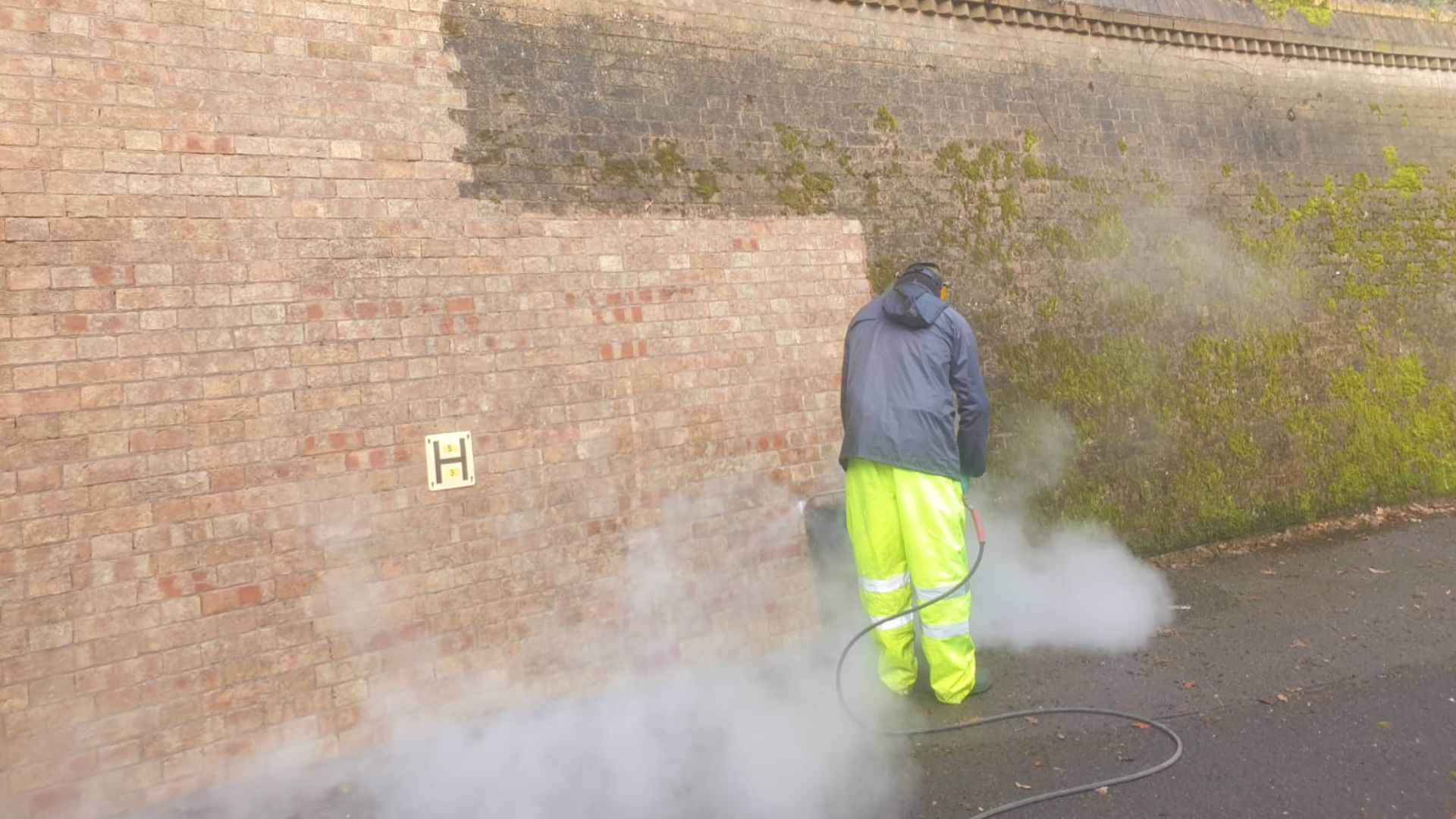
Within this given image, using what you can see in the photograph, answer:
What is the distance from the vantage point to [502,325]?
4.59 meters

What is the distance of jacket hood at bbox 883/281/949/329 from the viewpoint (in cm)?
438

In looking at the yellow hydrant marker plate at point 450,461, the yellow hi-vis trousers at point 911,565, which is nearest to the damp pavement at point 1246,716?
the yellow hi-vis trousers at point 911,565

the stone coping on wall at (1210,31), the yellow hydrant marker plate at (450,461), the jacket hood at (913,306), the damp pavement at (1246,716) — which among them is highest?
the stone coping on wall at (1210,31)

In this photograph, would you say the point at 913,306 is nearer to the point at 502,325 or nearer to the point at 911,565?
the point at 911,565

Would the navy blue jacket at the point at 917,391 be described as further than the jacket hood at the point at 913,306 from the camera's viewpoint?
No

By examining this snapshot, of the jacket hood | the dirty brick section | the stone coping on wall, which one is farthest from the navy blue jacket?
the stone coping on wall

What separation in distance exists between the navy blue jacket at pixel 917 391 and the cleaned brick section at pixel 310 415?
3.37 ft

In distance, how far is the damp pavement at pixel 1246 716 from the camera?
3391 mm

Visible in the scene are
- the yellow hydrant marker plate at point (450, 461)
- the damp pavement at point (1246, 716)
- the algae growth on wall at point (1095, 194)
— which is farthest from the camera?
the algae growth on wall at point (1095, 194)

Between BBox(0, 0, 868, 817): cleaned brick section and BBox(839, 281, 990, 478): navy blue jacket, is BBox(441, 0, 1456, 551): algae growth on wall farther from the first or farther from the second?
BBox(839, 281, 990, 478): navy blue jacket

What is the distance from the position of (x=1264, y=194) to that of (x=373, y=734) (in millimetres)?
8168

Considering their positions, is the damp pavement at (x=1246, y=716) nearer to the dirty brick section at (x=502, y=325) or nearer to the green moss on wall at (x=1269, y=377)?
the green moss on wall at (x=1269, y=377)

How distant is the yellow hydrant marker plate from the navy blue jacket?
191cm

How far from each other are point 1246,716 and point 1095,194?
4249 mm
